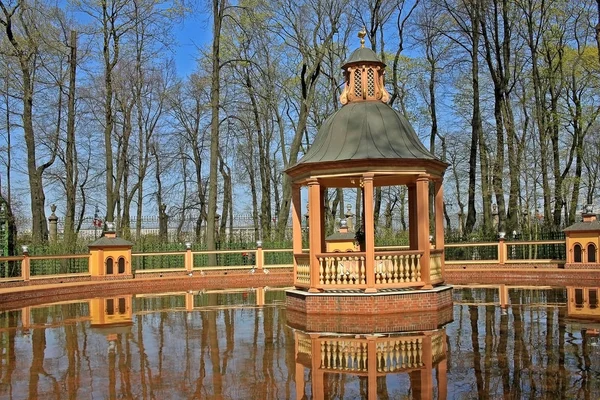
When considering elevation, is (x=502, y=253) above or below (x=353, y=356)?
above

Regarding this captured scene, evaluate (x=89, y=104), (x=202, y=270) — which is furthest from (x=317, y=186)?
(x=89, y=104)

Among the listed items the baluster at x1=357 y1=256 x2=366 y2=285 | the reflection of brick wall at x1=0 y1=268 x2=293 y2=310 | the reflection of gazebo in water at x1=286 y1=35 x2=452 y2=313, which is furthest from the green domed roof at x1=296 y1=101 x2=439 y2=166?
the reflection of brick wall at x1=0 y1=268 x2=293 y2=310

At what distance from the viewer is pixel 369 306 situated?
12375 millimetres

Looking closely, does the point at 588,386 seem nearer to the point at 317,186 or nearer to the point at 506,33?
the point at 317,186

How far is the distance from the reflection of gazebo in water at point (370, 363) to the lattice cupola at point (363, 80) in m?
6.30

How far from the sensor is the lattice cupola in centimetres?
1443

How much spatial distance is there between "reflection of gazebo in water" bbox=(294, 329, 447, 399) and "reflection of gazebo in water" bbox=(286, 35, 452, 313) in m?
2.45

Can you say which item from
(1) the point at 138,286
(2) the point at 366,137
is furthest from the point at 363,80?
(1) the point at 138,286

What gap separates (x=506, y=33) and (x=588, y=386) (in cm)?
2204

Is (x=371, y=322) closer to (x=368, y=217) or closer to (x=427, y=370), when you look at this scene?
(x=368, y=217)

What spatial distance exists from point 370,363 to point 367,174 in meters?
5.63

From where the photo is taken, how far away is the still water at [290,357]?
21.9ft

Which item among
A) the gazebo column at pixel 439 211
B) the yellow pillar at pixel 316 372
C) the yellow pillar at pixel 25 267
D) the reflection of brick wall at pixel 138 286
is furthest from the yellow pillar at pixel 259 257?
the yellow pillar at pixel 316 372

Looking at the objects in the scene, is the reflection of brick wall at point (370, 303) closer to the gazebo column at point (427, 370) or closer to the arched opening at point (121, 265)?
the gazebo column at point (427, 370)
